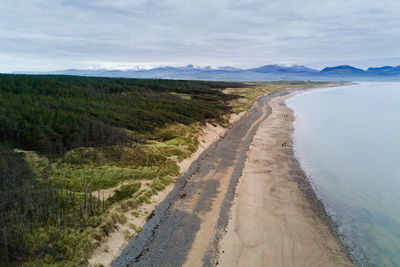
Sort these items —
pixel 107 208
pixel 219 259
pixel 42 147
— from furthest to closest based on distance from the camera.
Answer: pixel 42 147 < pixel 107 208 < pixel 219 259

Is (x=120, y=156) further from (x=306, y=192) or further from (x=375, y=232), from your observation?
(x=375, y=232)

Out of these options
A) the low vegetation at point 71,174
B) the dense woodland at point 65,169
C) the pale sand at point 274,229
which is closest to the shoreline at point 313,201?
the pale sand at point 274,229

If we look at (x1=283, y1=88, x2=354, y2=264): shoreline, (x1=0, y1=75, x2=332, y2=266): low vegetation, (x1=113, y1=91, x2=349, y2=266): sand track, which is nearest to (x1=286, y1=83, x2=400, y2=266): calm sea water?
(x1=283, y1=88, x2=354, y2=264): shoreline

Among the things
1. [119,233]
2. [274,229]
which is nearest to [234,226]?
[274,229]

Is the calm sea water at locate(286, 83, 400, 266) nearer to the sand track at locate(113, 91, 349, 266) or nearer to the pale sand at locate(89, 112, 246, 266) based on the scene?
the sand track at locate(113, 91, 349, 266)

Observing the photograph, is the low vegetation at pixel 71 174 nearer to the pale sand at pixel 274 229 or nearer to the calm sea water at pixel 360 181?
the pale sand at pixel 274 229

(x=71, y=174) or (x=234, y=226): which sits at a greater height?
(x=71, y=174)

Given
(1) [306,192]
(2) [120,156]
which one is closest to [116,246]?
(2) [120,156]

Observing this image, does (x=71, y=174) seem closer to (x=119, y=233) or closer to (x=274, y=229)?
(x=119, y=233)
